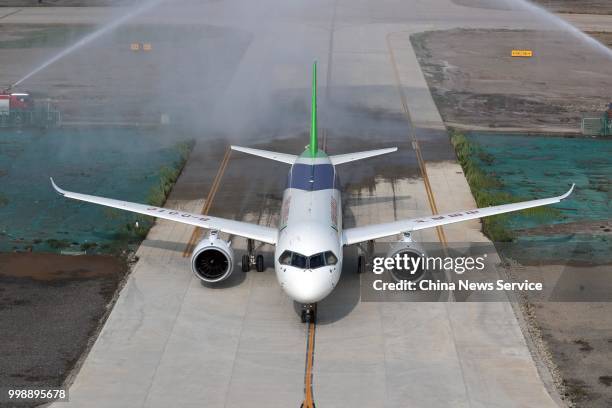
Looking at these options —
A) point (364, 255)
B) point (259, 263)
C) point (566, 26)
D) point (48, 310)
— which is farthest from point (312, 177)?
point (566, 26)

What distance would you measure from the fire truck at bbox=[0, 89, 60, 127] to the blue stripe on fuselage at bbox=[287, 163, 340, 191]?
102 ft

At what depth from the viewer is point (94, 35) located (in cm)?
11619

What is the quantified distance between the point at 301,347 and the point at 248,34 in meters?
78.0

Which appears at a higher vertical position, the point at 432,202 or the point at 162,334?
the point at 162,334

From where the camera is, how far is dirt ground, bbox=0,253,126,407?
139 feet

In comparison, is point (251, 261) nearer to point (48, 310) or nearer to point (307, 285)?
point (307, 285)

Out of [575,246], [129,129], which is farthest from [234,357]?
[129,129]

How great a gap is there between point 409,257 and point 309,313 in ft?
20.2

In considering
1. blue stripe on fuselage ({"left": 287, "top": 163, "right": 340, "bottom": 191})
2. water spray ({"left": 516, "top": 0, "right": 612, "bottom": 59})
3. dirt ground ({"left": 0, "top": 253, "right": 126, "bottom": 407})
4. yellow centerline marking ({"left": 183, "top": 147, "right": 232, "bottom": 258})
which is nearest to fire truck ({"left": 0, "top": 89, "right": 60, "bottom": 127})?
yellow centerline marking ({"left": 183, "top": 147, "right": 232, "bottom": 258})

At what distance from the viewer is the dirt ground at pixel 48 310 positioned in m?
42.5

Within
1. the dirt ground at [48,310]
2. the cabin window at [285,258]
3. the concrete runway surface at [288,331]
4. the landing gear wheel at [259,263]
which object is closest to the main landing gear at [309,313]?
the concrete runway surface at [288,331]

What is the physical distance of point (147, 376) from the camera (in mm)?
41656

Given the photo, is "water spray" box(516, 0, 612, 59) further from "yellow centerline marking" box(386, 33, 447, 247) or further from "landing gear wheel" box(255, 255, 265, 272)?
"landing gear wheel" box(255, 255, 265, 272)

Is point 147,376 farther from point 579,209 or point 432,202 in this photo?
point 579,209
